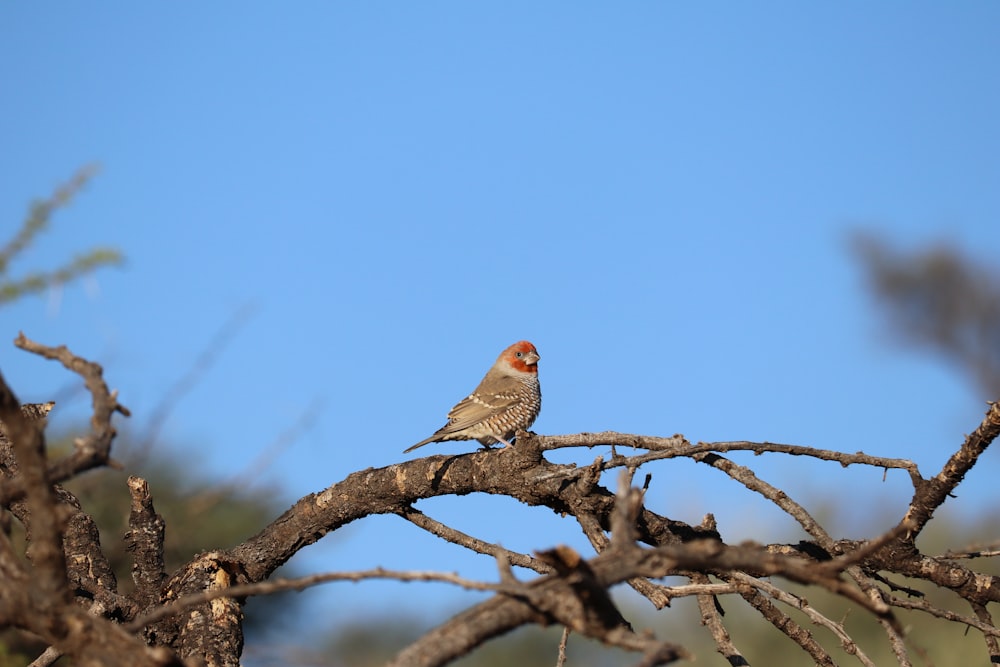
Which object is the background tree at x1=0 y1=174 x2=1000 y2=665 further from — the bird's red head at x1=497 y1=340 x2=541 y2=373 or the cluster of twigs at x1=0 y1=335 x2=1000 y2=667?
the bird's red head at x1=497 y1=340 x2=541 y2=373

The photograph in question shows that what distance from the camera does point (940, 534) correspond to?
59.4ft

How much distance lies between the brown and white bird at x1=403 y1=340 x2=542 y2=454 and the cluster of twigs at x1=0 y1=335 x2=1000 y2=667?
4.42 feet

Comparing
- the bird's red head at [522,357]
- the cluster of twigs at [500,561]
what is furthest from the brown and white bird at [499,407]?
the cluster of twigs at [500,561]

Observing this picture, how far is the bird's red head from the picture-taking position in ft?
24.7

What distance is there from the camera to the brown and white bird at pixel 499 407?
6.36m

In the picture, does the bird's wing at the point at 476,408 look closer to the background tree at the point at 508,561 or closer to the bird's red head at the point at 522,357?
the bird's red head at the point at 522,357

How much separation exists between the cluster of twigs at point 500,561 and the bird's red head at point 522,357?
271 centimetres

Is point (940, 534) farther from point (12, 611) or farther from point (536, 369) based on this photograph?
point (12, 611)

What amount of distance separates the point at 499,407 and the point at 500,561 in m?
4.01

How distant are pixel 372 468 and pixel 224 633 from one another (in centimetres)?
92

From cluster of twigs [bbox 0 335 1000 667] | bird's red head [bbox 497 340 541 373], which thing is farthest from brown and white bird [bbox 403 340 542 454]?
cluster of twigs [bbox 0 335 1000 667]

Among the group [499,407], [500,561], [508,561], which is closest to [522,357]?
[499,407]

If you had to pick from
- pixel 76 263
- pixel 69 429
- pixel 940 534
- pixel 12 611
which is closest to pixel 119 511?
pixel 69 429

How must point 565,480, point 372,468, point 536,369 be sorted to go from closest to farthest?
point 565,480, point 372,468, point 536,369
